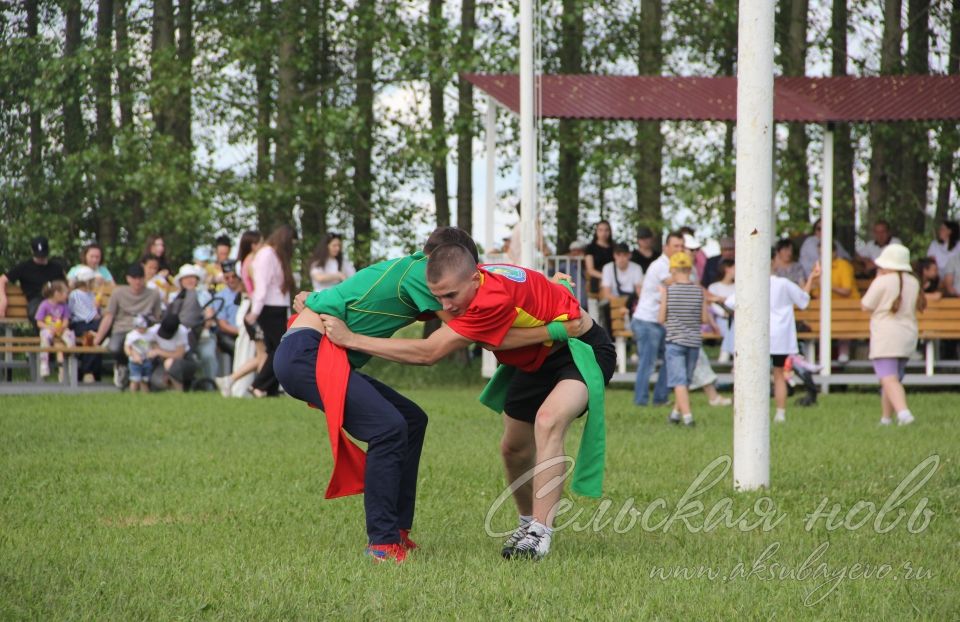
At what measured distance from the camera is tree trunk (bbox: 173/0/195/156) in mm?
23266

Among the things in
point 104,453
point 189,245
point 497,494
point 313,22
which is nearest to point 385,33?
point 313,22

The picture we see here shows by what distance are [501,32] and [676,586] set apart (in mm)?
19569

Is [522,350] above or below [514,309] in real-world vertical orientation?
below

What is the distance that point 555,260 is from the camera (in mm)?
19031

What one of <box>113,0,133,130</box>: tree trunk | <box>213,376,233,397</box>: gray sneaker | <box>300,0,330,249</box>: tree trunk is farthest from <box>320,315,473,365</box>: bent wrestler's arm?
<box>113,0,133,130</box>: tree trunk

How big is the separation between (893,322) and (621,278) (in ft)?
18.7

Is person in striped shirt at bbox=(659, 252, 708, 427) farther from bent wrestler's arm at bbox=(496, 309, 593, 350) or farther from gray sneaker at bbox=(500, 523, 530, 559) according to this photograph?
bent wrestler's arm at bbox=(496, 309, 593, 350)

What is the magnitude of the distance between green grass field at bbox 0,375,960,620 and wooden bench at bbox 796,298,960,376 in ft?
19.9

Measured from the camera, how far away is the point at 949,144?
72.1 feet

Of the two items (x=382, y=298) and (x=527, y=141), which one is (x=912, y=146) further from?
(x=382, y=298)

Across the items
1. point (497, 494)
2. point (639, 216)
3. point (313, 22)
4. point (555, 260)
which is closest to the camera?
point (497, 494)

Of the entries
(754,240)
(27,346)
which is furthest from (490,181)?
(754,240)

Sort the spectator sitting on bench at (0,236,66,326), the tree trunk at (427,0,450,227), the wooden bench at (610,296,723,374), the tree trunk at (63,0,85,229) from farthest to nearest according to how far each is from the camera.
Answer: the tree trunk at (63,0,85,229)
the tree trunk at (427,0,450,227)
the spectator sitting on bench at (0,236,66,326)
the wooden bench at (610,296,723,374)

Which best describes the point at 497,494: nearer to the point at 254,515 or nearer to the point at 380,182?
the point at 254,515
